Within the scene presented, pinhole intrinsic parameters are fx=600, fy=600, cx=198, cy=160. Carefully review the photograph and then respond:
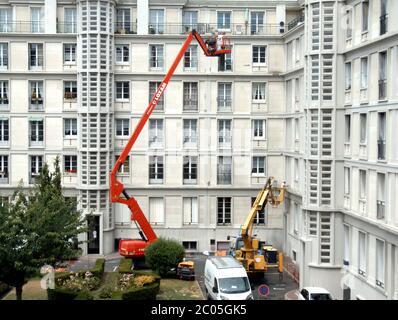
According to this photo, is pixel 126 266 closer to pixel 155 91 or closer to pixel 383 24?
pixel 155 91

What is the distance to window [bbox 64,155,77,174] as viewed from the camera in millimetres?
47531

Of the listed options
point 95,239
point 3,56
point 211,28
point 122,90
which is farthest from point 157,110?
point 3,56

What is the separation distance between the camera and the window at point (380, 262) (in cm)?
2808

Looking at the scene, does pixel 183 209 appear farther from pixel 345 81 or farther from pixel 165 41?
pixel 345 81

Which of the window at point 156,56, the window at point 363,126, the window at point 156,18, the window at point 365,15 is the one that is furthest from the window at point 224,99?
the window at point 365,15

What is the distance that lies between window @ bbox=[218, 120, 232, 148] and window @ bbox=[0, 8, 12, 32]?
1837 cm

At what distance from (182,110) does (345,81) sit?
55.4ft

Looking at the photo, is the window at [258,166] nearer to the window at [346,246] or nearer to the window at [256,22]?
the window at [256,22]

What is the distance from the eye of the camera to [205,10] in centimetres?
4800

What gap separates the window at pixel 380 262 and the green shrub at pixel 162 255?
13.4m

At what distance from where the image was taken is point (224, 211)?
4753 cm

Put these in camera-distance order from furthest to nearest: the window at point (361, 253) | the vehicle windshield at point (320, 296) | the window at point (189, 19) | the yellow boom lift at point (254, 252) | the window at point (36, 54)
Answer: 1. the window at point (189, 19)
2. the window at point (36, 54)
3. the yellow boom lift at point (254, 252)
4. the window at point (361, 253)
5. the vehicle windshield at point (320, 296)

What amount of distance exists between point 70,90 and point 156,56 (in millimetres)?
7315

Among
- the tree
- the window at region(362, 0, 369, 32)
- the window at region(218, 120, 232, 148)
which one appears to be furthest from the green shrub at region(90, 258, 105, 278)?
the window at region(362, 0, 369, 32)
